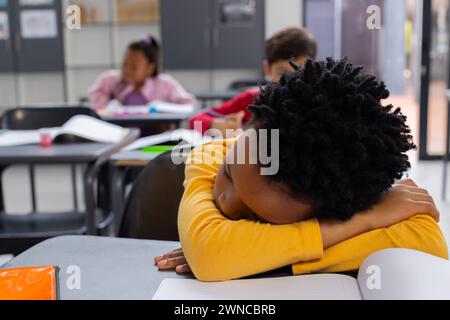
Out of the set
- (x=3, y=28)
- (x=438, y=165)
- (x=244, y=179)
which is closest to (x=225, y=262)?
(x=244, y=179)

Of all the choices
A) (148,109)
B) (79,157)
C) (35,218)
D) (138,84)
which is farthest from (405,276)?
(138,84)

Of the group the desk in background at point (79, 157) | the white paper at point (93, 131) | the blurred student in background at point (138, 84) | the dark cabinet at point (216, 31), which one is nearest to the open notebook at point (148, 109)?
the blurred student in background at point (138, 84)

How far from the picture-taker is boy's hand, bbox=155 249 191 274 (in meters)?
0.81

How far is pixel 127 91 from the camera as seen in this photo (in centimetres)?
421

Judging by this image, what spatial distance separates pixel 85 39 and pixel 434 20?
141 inches

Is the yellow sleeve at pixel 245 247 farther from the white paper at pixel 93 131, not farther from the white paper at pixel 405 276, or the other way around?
the white paper at pixel 93 131

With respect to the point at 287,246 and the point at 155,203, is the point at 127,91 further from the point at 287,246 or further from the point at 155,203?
the point at 287,246

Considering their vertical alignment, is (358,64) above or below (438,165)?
above

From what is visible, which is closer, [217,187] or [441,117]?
[217,187]

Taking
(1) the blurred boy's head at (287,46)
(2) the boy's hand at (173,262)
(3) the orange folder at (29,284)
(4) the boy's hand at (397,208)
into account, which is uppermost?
(1) the blurred boy's head at (287,46)

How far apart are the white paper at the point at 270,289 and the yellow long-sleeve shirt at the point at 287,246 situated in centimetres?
2

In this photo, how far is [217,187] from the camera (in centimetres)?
85

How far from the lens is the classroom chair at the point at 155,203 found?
1.33m
